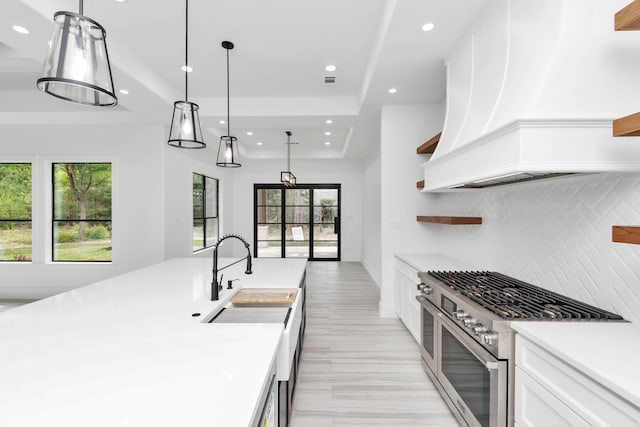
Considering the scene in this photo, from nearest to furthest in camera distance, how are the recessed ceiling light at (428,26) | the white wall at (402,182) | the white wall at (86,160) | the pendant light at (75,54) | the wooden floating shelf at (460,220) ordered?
the pendant light at (75,54) < the recessed ceiling light at (428,26) < the wooden floating shelf at (460,220) < the white wall at (402,182) < the white wall at (86,160)

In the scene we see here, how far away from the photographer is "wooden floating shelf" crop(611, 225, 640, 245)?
1.07 m

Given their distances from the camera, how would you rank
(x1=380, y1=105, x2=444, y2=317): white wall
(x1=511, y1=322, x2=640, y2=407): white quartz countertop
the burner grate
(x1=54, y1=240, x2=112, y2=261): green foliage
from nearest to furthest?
(x1=511, y1=322, x2=640, y2=407): white quartz countertop
the burner grate
(x1=380, y1=105, x2=444, y2=317): white wall
(x1=54, y1=240, x2=112, y2=261): green foliage

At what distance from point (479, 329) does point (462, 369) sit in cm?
44

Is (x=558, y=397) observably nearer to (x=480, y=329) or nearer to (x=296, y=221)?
A: (x=480, y=329)

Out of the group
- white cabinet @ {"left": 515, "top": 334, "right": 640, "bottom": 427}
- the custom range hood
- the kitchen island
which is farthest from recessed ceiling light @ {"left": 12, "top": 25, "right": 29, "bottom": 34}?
white cabinet @ {"left": 515, "top": 334, "right": 640, "bottom": 427}

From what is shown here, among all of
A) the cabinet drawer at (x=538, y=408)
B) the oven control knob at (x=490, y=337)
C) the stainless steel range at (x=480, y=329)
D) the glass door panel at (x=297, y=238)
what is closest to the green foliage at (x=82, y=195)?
the glass door panel at (x=297, y=238)

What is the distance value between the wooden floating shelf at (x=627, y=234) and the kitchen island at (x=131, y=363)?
1.36 m

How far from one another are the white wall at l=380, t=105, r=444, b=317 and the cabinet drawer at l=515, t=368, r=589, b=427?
2580 mm

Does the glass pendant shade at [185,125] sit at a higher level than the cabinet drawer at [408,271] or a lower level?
higher

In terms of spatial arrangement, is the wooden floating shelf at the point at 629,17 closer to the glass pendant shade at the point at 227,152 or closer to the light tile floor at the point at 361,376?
the light tile floor at the point at 361,376

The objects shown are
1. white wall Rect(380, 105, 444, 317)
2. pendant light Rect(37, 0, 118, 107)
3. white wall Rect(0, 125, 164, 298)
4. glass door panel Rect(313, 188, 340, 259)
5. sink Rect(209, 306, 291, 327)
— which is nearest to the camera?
pendant light Rect(37, 0, 118, 107)

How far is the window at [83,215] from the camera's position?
200 inches

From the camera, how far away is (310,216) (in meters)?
8.36

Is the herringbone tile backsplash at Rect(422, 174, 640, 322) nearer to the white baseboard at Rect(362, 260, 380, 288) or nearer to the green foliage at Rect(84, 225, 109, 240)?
the white baseboard at Rect(362, 260, 380, 288)
